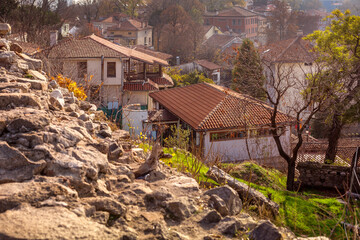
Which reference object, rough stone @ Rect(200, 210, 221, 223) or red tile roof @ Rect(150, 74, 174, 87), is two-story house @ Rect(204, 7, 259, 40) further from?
rough stone @ Rect(200, 210, 221, 223)

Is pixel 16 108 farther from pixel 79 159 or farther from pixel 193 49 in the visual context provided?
pixel 193 49

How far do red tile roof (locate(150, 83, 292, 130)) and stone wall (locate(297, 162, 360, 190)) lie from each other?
471 cm

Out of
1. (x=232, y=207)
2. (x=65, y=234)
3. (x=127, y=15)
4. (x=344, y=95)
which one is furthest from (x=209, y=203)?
(x=127, y=15)

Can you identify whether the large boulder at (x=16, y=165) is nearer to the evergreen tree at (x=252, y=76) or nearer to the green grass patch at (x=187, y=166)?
the green grass patch at (x=187, y=166)

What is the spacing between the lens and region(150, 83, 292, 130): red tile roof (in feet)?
60.8

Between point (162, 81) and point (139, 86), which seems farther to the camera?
point (162, 81)

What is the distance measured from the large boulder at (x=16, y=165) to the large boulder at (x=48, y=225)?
0.54 meters

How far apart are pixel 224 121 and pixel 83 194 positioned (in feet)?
50.4

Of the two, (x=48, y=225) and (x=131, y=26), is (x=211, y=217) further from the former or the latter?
(x=131, y=26)

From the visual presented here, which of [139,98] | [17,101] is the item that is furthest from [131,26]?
[17,101]

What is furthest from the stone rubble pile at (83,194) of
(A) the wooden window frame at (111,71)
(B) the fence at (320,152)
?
(A) the wooden window frame at (111,71)

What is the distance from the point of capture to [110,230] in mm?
3355

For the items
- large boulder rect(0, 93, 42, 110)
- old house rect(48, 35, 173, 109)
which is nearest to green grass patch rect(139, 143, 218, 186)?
large boulder rect(0, 93, 42, 110)

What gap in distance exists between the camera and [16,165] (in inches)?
150
